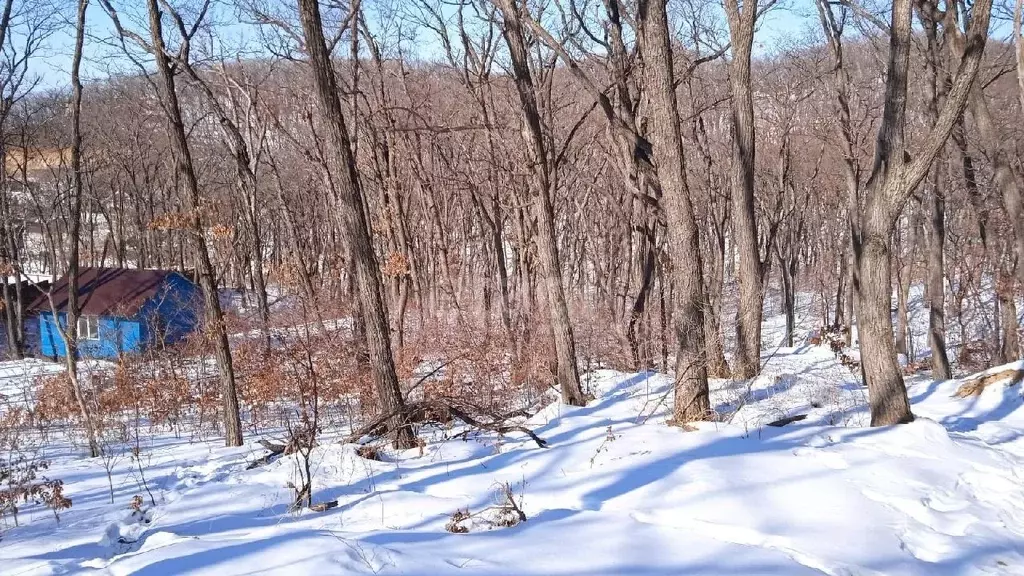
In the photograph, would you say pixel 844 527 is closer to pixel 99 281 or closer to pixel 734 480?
pixel 734 480

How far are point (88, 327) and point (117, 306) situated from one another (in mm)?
3992

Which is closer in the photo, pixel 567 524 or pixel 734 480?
pixel 567 524

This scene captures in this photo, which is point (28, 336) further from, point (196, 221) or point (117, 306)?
point (196, 221)

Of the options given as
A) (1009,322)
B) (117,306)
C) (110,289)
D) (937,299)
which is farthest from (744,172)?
(110,289)

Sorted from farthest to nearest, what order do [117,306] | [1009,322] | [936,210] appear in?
[117,306], [936,210], [1009,322]

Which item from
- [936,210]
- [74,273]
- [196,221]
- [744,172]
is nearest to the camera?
[196,221]

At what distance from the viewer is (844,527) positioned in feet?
15.6

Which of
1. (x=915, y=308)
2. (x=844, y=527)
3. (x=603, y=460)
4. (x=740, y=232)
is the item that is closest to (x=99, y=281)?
(x=740, y=232)

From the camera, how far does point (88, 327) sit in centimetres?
2888

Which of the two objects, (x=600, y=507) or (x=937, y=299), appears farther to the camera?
(x=937, y=299)

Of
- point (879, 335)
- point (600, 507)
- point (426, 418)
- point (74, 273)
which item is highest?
point (74, 273)

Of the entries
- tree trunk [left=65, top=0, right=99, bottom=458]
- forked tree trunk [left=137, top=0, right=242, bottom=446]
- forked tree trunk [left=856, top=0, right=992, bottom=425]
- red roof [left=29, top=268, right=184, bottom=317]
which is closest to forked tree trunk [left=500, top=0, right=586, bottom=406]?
forked tree trunk [left=856, top=0, right=992, bottom=425]

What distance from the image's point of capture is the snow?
13.5 feet

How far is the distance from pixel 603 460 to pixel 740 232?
6.48 metres
